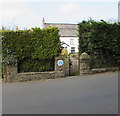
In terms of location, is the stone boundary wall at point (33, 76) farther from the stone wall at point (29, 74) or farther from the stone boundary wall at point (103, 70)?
the stone boundary wall at point (103, 70)

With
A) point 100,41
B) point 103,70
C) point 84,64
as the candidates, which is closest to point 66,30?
point 100,41

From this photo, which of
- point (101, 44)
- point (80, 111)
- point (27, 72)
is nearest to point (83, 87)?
point (80, 111)

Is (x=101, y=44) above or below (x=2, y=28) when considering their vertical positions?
below

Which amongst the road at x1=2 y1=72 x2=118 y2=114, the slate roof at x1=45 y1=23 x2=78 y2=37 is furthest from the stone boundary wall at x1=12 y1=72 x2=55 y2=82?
the slate roof at x1=45 y1=23 x2=78 y2=37

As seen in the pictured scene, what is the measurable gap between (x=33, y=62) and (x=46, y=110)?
4.66 metres

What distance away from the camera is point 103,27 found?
10078 millimetres

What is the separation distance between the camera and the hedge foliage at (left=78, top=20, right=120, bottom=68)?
9.92 meters

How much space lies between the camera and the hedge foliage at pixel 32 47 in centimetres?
847

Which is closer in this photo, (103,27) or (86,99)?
(86,99)

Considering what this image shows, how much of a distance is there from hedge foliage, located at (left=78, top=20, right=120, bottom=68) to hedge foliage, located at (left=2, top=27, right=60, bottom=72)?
204 centimetres

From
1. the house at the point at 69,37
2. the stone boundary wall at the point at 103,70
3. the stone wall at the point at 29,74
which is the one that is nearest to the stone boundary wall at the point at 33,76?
the stone wall at the point at 29,74

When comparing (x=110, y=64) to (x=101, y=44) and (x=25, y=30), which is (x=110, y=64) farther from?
(x=25, y=30)

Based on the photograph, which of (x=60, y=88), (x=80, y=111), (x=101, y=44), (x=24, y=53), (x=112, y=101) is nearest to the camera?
(x=80, y=111)

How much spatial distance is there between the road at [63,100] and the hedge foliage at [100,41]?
10.9ft
